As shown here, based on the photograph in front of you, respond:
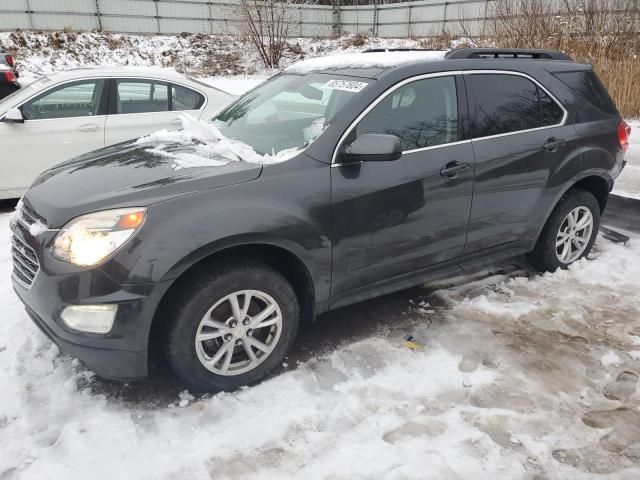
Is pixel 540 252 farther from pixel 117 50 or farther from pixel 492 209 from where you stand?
pixel 117 50

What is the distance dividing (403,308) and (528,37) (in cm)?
1063

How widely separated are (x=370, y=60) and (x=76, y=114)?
4025 mm

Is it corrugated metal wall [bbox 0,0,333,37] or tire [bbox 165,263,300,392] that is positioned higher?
corrugated metal wall [bbox 0,0,333,37]

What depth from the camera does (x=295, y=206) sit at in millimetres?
2777

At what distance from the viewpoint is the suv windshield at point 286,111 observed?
3.11 metres

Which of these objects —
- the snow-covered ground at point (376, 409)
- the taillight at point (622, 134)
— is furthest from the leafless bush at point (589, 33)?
the snow-covered ground at point (376, 409)

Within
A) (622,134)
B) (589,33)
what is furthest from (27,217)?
(589,33)

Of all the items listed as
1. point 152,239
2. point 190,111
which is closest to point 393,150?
point 152,239

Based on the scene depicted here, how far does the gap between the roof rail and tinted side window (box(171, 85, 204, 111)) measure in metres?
3.72

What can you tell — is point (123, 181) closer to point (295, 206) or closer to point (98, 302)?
point (98, 302)

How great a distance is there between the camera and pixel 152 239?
2.44 meters

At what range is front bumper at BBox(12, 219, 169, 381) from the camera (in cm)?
242

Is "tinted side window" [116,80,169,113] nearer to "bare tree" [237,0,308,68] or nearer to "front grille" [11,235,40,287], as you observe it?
"front grille" [11,235,40,287]

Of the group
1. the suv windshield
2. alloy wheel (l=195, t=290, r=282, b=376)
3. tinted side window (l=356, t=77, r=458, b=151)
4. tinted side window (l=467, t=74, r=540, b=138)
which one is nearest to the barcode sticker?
the suv windshield
